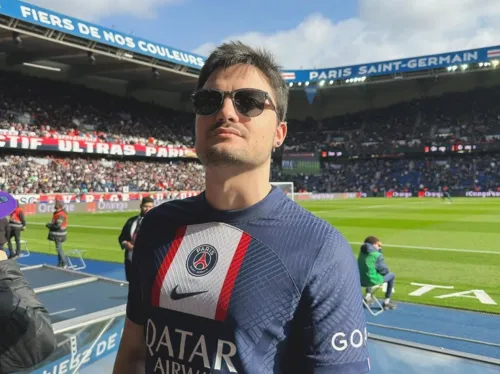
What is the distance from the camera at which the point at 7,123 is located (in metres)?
36.9

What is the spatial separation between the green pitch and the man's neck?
8439 millimetres

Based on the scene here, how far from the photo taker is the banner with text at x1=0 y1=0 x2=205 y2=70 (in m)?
30.5

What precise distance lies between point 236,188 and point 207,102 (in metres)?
0.40

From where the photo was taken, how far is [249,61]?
1852mm

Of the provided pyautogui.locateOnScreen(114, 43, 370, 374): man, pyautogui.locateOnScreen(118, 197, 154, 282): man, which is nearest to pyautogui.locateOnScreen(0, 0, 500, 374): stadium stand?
pyautogui.locateOnScreen(118, 197, 154, 282): man

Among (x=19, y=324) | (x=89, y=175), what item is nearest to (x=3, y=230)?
(x=19, y=324)

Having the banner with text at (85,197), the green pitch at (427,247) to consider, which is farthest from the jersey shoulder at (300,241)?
the banner with text at (85,197)

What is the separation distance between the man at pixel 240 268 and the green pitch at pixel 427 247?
27.6ft

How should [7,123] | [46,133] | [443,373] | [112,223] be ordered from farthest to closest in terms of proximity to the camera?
[46,133] < [7,123] < [112,223] < [443,373]

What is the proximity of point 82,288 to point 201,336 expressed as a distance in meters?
4.63

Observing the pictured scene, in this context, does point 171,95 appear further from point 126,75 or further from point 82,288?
point 82,288

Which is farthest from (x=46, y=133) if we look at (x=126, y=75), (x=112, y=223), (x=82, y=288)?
(x=82, y=288)

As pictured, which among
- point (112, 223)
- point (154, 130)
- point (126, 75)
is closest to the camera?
point (112, 223)

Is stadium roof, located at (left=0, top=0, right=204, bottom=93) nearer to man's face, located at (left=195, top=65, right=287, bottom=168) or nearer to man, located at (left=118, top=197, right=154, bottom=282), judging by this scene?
man, located at (left=118, top=197, right=154, bottom=282)
